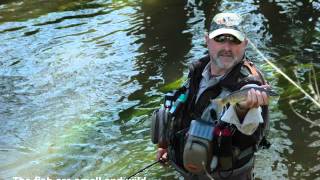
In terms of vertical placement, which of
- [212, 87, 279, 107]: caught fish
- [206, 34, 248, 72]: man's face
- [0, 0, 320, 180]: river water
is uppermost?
[206, 34, 248, 72]: man's face

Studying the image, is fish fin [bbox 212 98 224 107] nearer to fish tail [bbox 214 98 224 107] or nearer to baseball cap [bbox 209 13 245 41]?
fish tail [bbox 214 98 224 107]

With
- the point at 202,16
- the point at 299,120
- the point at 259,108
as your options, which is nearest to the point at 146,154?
the point at 299,120

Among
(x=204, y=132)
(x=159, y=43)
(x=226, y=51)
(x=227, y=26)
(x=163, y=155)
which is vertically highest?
(x=227, y=26)

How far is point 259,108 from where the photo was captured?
155 inches

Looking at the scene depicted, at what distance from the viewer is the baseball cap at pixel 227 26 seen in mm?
4335

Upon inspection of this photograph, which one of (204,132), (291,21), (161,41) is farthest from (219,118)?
(291,21)

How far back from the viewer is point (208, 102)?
4.34 metres

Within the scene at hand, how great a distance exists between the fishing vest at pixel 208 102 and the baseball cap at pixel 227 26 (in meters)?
0.23

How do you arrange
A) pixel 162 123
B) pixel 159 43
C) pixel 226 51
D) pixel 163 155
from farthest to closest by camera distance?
pixel 159 43
pixel 163 155
pixel 162 123
pixel 226 51

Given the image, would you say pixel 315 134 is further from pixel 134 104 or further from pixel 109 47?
pixel 109 47

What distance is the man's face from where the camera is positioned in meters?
4.32

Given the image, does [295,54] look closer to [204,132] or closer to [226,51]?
[226,51]

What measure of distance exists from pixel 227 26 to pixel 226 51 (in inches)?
8.6

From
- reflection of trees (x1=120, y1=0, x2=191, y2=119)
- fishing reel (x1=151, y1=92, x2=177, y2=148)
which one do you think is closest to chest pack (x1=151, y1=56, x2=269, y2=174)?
fishing reel (x1=151, y1=92, x2=177, y2=148)
